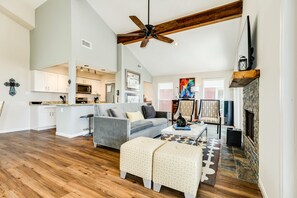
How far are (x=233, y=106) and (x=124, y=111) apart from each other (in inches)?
185

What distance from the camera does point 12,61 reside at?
Result: 15.3 feet

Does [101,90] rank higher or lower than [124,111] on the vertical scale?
higher

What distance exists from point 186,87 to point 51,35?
18.8 feet

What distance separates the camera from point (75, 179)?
1.85 meters

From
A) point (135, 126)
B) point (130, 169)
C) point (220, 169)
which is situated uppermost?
point (135, 126)

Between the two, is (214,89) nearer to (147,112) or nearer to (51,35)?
(147,112)

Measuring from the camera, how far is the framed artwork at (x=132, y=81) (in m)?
5.99

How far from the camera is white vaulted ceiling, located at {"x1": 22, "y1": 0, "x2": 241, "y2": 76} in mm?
4035

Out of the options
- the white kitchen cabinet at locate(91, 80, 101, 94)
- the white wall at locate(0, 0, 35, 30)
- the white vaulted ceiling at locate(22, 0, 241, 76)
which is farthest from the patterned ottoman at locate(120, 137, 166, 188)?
the white kitchen cabinet at locate(91, 80, 101, 94)

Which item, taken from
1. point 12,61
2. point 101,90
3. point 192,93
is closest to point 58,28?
point 12,61

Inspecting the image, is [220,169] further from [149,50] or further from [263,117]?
[149,50]

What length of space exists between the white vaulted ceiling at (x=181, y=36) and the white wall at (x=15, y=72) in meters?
1.13

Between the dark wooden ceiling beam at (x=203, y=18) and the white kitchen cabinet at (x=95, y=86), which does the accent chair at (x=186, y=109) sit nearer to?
the dark wooden ceiling beam at (x=203, y=18)

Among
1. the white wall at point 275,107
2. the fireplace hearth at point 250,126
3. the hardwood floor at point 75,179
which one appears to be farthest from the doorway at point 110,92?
the white wall at point 275,107
